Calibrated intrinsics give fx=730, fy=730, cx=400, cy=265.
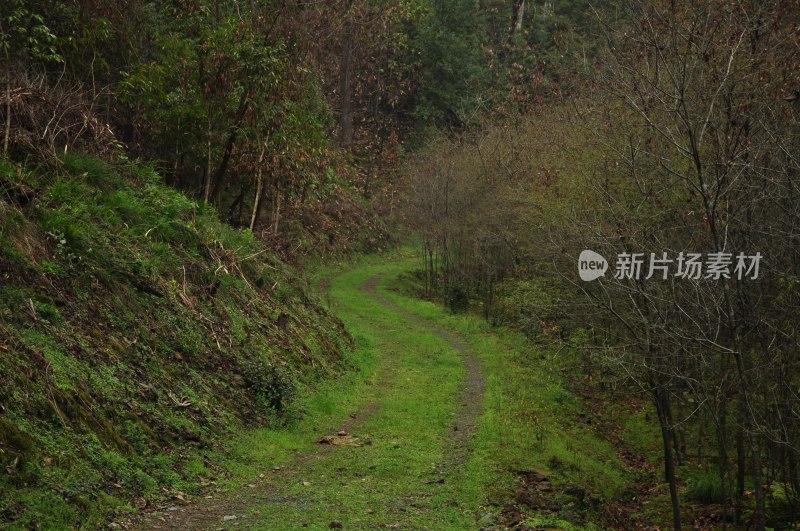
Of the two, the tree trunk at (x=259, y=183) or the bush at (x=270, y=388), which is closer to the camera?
the bush at (x=270, y=388)

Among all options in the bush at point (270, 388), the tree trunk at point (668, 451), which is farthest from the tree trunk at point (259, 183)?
the tree trunk at point (668, 451)

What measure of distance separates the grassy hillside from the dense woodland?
1.22 feet

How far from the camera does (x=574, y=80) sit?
20266mm

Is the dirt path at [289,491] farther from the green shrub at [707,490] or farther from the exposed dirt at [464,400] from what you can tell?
the green shrub at [707,490]

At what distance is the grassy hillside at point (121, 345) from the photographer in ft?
21.4

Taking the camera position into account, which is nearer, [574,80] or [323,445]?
[323,445]

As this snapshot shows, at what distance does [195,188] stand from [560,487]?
1159cm

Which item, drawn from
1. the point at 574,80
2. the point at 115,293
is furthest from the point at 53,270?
the point at 574,80

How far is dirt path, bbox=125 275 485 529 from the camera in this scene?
22.1 ft

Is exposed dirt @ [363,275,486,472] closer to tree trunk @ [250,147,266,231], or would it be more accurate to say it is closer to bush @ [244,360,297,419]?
bush @ [244,360,297,419]

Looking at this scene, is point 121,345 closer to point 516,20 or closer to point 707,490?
point 707,490

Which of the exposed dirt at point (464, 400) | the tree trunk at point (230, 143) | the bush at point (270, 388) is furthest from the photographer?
the tree trunk at point (230, 143)

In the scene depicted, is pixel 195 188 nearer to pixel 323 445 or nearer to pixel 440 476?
pixel 323 445

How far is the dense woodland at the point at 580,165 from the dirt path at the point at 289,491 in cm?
234
